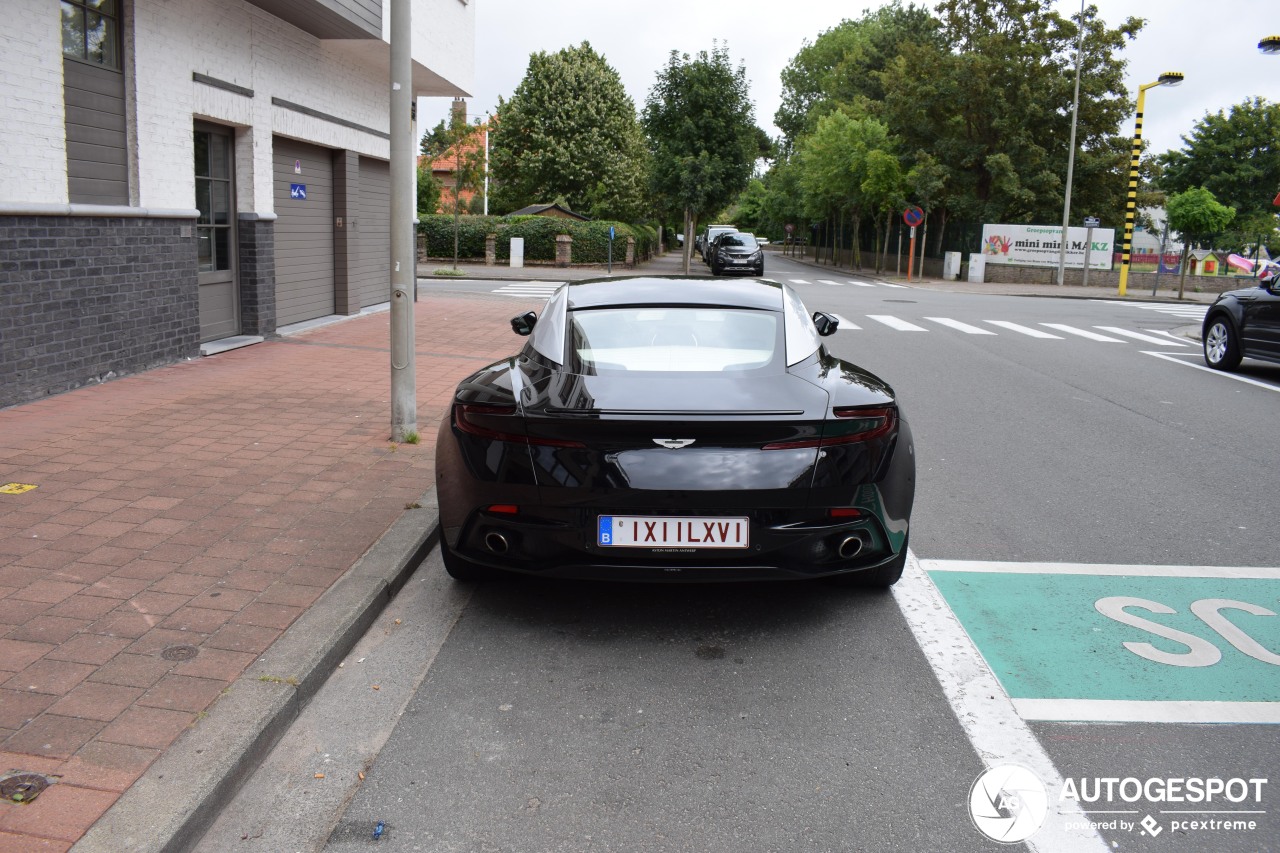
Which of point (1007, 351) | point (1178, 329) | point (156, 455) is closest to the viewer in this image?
point (156, 455)

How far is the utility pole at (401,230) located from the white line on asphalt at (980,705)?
3737mm

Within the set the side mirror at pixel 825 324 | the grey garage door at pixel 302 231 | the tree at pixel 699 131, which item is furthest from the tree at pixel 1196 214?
the side mirror at pixel 825 324

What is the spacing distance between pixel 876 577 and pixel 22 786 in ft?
11.1

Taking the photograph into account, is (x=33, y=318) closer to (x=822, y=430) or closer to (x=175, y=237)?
(x=175, y=237)

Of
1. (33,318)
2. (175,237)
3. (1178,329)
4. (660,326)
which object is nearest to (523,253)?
(1178,329)

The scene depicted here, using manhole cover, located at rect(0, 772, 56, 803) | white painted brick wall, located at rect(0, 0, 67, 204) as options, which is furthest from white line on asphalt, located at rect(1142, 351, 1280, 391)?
manhole cover, located at rect(0, 772, 56, 803)

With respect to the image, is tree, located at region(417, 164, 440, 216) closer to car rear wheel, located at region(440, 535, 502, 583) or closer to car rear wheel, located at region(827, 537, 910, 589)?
car rear wheel, located at region(440, 535, 502, 583)

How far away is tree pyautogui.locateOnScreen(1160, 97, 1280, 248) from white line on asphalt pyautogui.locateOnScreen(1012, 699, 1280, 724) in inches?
2338

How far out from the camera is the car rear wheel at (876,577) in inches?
192

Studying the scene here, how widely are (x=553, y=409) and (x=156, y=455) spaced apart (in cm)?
370

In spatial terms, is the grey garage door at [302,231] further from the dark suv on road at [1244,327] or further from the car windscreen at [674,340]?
the dark suv on road at [1244,327]

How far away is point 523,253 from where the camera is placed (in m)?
40.1

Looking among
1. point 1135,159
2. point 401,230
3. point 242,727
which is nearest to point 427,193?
point 1135,159

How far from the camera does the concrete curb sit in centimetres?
284
